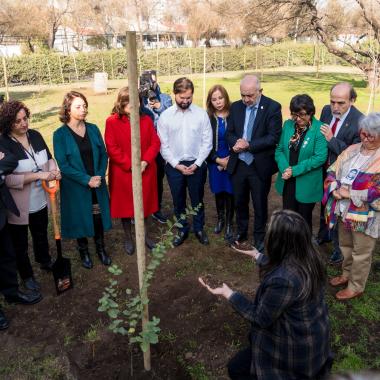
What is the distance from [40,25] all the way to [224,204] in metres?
40.3

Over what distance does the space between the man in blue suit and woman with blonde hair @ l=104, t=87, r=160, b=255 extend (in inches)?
37.5

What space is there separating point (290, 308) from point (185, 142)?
2.88 meters

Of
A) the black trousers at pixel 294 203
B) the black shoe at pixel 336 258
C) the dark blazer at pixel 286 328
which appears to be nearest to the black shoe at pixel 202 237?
the black trousers at pixel 294 203

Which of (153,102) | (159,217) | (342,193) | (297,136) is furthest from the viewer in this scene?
(159,217)

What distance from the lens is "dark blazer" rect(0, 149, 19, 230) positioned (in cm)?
340

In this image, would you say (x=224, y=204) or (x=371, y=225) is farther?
(x=224, y=204)

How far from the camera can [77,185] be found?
4.22 metres

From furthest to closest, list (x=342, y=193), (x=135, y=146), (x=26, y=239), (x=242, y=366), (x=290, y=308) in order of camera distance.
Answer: (x=26, y=239) < (x=342, y=193) < (x=242, y=366) < (x=135, y=146) < (x=290, y=308)

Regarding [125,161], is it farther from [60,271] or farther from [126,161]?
[60,271]

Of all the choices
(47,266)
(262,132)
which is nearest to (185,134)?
(262,132)

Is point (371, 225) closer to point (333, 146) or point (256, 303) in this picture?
point (333, 146)

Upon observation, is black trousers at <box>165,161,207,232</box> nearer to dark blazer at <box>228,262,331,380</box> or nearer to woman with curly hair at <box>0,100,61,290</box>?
woman with curly hair at <box>0,100,61,290</box>

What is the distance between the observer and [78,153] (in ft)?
13.5

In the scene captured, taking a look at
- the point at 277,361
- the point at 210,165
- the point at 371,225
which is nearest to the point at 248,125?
the point at 210,165
